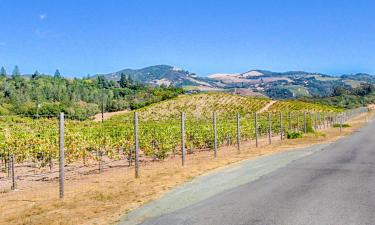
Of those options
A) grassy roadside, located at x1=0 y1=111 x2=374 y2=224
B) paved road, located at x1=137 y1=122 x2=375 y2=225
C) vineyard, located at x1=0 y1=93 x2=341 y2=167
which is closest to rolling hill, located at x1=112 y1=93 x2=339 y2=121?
vineyard, located at x1=0 y1=93 x2=341 y2=167

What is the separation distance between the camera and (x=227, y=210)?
9922 millimetres

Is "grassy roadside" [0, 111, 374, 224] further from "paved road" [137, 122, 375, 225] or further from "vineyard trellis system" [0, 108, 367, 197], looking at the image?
"paved road" [137, 122, 375, 225]

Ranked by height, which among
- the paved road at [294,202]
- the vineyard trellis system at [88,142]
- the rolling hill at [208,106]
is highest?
the rolling hill at [208,106]

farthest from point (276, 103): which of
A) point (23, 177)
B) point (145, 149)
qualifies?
point (23, 177)

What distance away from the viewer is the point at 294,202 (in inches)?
413

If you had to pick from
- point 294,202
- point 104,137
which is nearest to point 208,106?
point 104,137

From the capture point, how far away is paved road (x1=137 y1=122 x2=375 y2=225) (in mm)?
8969

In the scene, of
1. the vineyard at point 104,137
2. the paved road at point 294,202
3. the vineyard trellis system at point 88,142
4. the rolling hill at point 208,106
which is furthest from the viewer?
the rolling hill at point 208,106

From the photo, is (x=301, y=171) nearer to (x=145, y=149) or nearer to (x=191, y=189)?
(x=191, y=189)

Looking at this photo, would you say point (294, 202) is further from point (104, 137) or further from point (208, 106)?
point (208, 106)

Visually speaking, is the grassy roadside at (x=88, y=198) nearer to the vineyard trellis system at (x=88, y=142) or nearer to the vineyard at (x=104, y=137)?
the vineyard trellis system at (x=88, y=142)

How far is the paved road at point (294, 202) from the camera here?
8969 millimetres

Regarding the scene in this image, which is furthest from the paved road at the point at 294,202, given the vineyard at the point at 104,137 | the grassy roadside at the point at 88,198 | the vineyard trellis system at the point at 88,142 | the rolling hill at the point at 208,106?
the rolling hill at the point at 208,106

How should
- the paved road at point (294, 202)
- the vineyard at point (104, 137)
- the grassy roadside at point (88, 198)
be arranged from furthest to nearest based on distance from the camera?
the vineyard at point (104, 137) → the grassy roadside at point (88, 198) → the paved road at point (294, 202)
